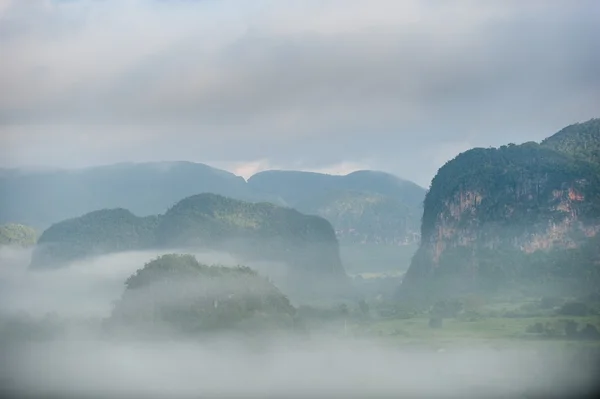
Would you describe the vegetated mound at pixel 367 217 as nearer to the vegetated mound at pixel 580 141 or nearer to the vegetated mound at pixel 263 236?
the vegetated mound at pixel 263 236

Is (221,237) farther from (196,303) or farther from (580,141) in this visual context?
(580,141)

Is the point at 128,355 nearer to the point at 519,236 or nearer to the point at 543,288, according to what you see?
the point at 543,288

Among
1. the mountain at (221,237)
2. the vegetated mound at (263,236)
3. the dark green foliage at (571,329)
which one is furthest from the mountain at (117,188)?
the dark green foliage at (571,329)

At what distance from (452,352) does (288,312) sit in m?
6.28

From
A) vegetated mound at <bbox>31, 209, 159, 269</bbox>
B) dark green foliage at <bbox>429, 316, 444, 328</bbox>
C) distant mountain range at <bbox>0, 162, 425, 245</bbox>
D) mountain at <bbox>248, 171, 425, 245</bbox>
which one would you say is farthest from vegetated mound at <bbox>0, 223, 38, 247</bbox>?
dark green foliage at <bbox>429, 316, 444, 328</bbox>

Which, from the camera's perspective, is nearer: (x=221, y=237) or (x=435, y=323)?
(x=435, y=323)

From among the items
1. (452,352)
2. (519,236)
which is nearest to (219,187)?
(519,236)

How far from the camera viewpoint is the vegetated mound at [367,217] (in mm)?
65875

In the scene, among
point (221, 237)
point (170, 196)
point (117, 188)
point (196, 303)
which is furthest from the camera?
point (117, 188)

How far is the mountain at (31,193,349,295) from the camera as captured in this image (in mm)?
39594

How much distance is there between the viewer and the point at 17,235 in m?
51.2

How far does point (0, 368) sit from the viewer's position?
21469 mm

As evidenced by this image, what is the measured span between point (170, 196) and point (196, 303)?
2199 inches

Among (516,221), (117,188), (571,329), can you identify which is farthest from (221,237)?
(117,188)
